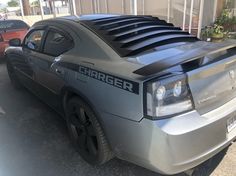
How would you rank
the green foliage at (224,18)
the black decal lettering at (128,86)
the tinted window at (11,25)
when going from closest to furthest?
the black decal lettering at (128,86)
the tinted window at (11,25)
the green foliage at (224,18)

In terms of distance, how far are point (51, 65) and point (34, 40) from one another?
107 cm

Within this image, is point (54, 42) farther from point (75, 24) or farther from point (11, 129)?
point (11, 129)

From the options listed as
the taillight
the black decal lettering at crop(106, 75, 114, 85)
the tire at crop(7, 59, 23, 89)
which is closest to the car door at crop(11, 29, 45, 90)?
the tire at crop(7, 59, 23, 89)

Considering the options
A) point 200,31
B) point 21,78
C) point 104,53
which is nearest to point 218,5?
point 200,31

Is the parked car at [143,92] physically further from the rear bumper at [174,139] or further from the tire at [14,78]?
the tire at [14,78]

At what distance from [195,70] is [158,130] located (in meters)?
0.57

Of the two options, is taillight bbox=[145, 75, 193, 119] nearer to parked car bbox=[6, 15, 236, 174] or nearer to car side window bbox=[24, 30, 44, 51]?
parked car bbox=[6, 15, 236, 174]

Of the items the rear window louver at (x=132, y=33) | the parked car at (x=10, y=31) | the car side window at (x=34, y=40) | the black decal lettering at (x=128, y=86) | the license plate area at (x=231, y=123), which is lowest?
the license plate area at (x=231, y=123)

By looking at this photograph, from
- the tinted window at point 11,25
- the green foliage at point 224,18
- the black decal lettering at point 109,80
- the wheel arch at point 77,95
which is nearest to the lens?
the black decal lettering at point 109,80

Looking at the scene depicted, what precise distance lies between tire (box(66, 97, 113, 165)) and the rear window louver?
72 centimetres

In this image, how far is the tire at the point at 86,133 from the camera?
2.59 meters

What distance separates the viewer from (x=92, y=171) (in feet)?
9.21

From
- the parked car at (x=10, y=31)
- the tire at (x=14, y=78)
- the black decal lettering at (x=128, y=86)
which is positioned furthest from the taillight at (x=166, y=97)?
the parked car at (x=10, y=31)

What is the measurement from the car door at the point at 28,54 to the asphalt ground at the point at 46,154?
0.57 meters
